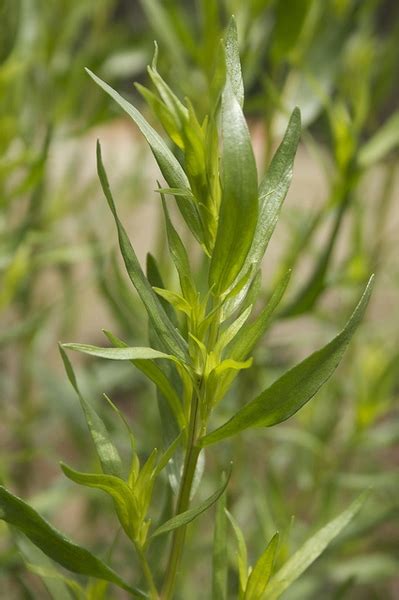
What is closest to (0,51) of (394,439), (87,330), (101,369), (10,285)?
(10,285)

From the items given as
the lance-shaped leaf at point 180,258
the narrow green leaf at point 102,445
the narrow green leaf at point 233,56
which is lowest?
the narrow green leaf at point 102,445

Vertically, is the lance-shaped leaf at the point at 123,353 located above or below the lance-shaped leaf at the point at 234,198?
below

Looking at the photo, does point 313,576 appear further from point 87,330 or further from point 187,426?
point 87,330

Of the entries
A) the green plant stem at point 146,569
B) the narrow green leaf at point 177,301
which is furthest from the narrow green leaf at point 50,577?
the narrow green leaf at point 177,301

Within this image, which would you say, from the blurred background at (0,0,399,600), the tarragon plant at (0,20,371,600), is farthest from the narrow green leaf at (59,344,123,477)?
the blurred background at (0,0,399,600)

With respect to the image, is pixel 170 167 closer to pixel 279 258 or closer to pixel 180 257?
pixel 180 257

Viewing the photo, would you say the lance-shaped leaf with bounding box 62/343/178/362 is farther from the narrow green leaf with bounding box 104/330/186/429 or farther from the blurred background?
the blurred background

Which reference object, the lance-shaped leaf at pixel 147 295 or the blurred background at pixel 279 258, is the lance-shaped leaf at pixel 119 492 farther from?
the blurred background at pixel 279 258

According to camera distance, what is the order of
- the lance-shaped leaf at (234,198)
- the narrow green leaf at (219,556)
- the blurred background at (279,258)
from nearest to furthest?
the lance-shaped leaf at (234,198) < the narrow green leaf at (219,556) < the blurred background at (279,258)

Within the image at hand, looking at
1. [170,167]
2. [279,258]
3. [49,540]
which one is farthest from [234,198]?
[279,258]
